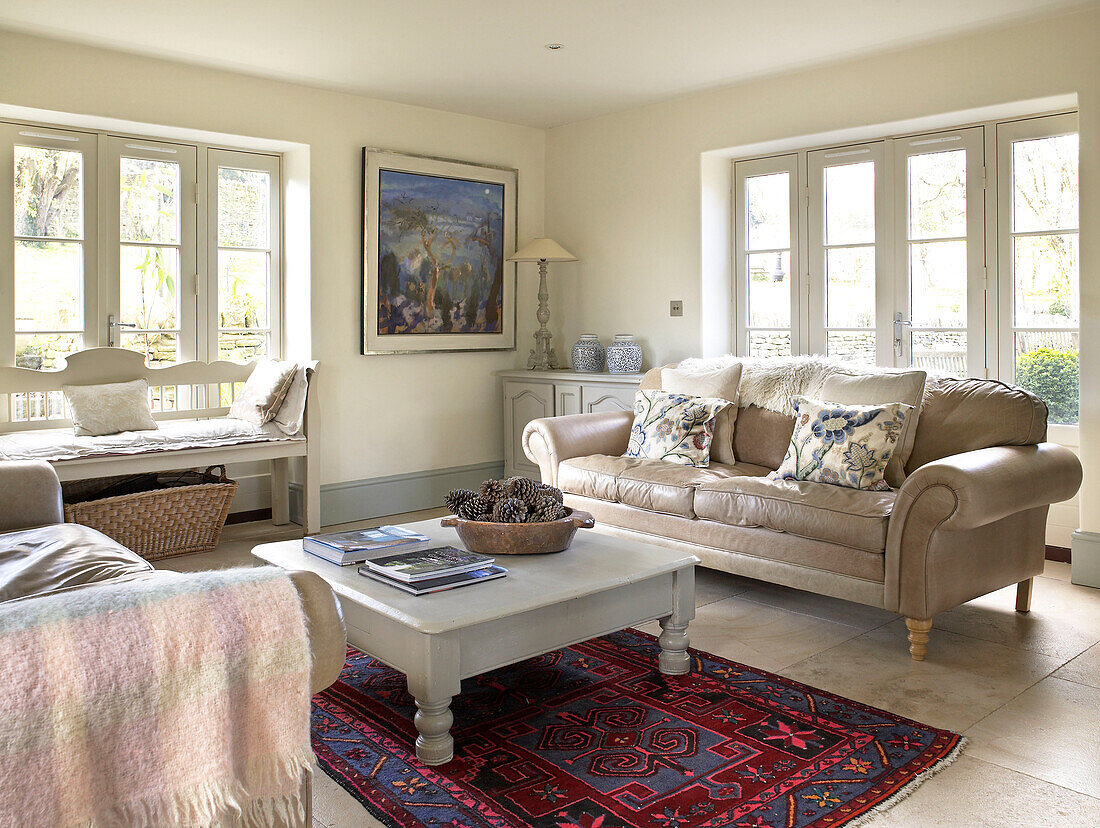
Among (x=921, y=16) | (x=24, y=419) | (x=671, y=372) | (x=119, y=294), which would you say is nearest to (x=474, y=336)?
(x=671, y=372)

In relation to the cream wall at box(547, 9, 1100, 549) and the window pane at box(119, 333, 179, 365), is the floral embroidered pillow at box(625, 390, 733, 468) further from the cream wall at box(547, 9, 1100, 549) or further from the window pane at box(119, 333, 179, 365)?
the window pane at box(119, 333, 179, 365)

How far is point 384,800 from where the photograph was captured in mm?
2100

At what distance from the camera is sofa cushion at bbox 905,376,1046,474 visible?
3371 mm

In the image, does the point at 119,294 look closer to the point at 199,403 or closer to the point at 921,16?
the point at 199,403

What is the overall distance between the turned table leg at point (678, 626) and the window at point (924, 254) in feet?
7.74

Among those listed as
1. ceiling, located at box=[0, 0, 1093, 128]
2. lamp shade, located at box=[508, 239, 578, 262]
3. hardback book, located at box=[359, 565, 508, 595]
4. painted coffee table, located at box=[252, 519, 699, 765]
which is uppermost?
ceiling, located at box=[0, 0, 1093, 128]

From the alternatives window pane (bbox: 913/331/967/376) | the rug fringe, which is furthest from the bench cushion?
the rug fringe

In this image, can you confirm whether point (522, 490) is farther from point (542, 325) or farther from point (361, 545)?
point (542, 325)

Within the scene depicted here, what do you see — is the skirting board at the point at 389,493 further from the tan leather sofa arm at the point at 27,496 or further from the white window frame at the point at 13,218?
the tan leather sofa arm at the point at 27,496

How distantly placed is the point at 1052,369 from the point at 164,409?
14.5 ft

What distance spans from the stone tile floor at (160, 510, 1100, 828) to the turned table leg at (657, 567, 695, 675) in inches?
10.2

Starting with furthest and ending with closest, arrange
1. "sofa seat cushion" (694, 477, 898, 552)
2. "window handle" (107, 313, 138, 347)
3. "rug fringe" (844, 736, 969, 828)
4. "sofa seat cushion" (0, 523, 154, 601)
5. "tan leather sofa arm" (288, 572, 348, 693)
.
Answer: "window handle" (107, 313, 138, 347), "sofa seat cushion" (694, 477, 898, 552), "sofa seat cushion" (0, 523, 154, 601), "rug fringe" (844, 736, 969, 828), "tan leather sofa arm" (288, 572, 348, 693)

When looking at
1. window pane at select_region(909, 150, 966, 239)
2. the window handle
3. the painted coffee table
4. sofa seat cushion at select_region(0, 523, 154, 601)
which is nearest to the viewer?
sofa seat cushion at select_region(0, 523, 154, 601)

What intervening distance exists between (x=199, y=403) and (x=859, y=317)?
3564 mm
